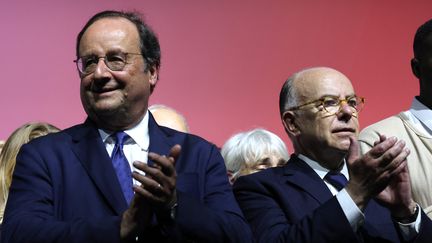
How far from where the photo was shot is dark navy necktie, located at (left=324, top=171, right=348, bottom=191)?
2.13 meters

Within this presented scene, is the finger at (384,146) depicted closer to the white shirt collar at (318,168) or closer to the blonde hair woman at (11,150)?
the white shirt collar at (318,168)

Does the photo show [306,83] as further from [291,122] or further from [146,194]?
[146,194]

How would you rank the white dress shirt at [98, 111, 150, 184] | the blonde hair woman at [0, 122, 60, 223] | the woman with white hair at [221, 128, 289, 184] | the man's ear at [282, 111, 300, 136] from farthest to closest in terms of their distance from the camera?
the woman with white hair at [221, 128, 289, 184] → the blonde hair woman at [0, 122, 60, 223] → the man's ear at [282, 111, 300, 136] → the white dress shirt at [98, 111, 150, 184]

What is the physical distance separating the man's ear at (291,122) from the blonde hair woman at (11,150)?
938mm

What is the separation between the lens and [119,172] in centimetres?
180

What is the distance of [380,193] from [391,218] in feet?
0.52

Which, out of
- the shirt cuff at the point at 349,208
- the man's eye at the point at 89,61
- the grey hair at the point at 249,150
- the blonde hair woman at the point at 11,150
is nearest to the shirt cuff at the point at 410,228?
the shirt cuff at the point at 349,208

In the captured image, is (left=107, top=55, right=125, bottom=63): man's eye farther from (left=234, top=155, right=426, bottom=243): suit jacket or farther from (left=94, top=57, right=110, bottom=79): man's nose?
(left=234, top=155, right=426, bottom=243): suit jacket

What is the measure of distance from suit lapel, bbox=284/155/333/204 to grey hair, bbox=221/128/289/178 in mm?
718

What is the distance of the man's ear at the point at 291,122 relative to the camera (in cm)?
229

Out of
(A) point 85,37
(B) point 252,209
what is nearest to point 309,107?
(B) point 252,209

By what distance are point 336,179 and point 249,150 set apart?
2.65 feet

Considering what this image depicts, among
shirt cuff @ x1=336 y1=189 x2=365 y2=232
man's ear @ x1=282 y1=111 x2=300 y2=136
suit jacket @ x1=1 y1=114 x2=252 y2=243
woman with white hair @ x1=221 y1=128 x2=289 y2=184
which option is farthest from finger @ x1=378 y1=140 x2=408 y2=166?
woman with white hair @ x1=221 y1=128 x2=289 y2=184

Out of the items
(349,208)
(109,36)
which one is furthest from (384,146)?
(109,36)
